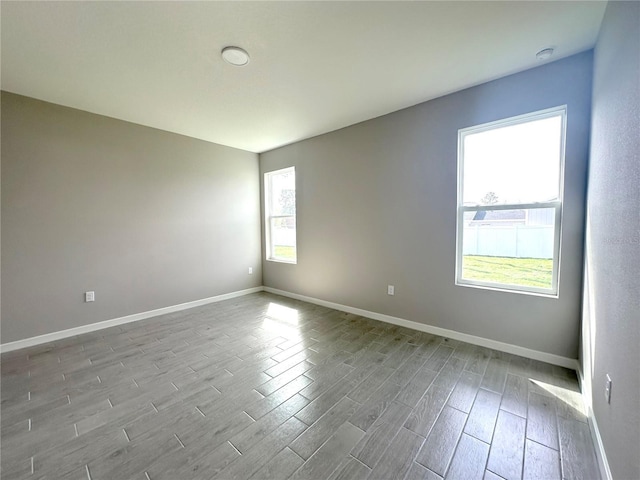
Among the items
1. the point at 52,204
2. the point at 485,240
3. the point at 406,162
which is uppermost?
the point at 406,162

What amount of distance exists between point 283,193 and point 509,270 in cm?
364

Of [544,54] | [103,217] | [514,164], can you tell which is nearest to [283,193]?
[103,217]

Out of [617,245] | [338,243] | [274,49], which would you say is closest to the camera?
[617,245]

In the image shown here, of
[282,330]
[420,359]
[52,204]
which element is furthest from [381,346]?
[52,204]

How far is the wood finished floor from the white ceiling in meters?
2.71

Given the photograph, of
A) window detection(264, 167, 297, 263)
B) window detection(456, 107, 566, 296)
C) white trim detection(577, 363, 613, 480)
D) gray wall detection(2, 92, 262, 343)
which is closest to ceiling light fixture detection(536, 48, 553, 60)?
window detection(456, 107, 566, 296)

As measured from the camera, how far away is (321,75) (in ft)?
7.72

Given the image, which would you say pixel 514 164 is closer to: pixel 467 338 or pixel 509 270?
pixel 509 270

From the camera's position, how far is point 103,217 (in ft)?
10.4

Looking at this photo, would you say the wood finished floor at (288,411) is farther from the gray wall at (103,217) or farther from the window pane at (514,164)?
the window pane at (514,164)

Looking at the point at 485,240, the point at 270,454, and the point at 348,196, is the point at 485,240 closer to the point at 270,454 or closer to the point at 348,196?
the point at 348,196

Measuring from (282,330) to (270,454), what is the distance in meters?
1.68

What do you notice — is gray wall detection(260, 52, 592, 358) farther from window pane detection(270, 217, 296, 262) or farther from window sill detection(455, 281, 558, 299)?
window pane detection(270, 217, 296, 262)

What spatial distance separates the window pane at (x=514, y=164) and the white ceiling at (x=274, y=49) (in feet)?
1.80
